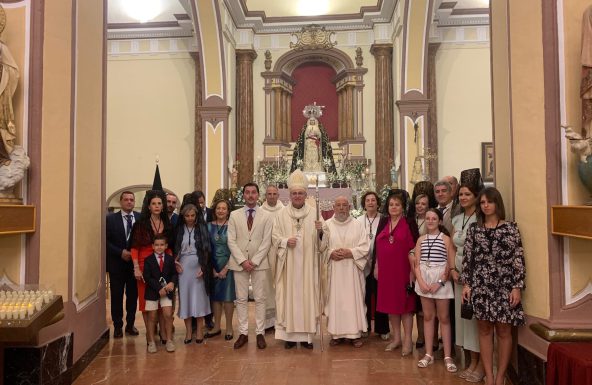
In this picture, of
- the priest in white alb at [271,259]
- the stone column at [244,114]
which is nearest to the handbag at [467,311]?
the priest in white alb at [271,259]

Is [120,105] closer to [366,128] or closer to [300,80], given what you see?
[300,80]

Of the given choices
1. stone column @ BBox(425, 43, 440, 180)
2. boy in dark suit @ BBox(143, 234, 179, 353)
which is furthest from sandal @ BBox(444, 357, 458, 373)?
stone column @ BBox(425, 43, 440, 180)

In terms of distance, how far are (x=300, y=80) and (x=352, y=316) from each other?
9835 mm

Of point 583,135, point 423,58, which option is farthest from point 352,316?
point 423,58

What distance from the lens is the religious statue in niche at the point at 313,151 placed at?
37.7 feet

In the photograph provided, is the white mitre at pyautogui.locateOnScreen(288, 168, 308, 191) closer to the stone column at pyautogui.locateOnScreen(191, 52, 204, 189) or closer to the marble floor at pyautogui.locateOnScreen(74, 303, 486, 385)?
the marble floor at pyautogui.locateOnScreen(74, 303, 486, 385)

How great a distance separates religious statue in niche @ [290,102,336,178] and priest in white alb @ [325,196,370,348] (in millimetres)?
6523

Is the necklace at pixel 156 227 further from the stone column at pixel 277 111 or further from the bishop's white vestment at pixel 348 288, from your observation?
the stone column at pixel 277 111

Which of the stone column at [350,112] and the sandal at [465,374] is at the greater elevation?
the stone column at [350,112]

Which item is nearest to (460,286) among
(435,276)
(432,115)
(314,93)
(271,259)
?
(435,276)

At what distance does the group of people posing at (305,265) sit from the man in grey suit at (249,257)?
1 centimetres

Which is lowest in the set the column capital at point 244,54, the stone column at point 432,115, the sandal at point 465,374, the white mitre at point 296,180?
the sandal at point 465,374

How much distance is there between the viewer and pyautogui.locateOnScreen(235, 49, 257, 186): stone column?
12461 millimetres

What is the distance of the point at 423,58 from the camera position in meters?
11.1
